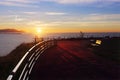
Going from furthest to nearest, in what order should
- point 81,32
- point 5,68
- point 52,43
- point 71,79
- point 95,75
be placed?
point 81,32
point 52,43
point 5,68
point 95,75
point 71,79

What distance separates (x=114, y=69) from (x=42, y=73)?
4267mm

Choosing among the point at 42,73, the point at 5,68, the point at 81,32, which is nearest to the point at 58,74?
the point at 42,73

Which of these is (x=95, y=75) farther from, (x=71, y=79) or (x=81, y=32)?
(x=81, y=32)

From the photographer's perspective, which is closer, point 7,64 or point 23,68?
point 23,68

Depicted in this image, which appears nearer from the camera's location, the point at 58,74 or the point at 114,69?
the point at 58,74

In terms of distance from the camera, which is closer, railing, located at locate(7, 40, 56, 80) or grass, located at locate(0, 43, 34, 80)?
railing, located at locate(7, 40, 56, 80)

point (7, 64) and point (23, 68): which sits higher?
point (23, 68)

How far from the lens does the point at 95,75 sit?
16594mm

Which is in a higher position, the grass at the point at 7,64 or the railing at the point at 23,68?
the railing at the point at 23,68

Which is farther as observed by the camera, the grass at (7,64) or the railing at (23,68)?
the grass at (7,64)

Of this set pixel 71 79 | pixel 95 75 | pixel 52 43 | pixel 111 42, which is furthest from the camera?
pixel 52 43

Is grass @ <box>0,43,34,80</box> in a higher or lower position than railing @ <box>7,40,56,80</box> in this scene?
lower

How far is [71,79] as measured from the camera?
1537 cm

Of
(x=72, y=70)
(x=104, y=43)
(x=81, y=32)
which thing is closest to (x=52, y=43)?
(x=104, y=43)
